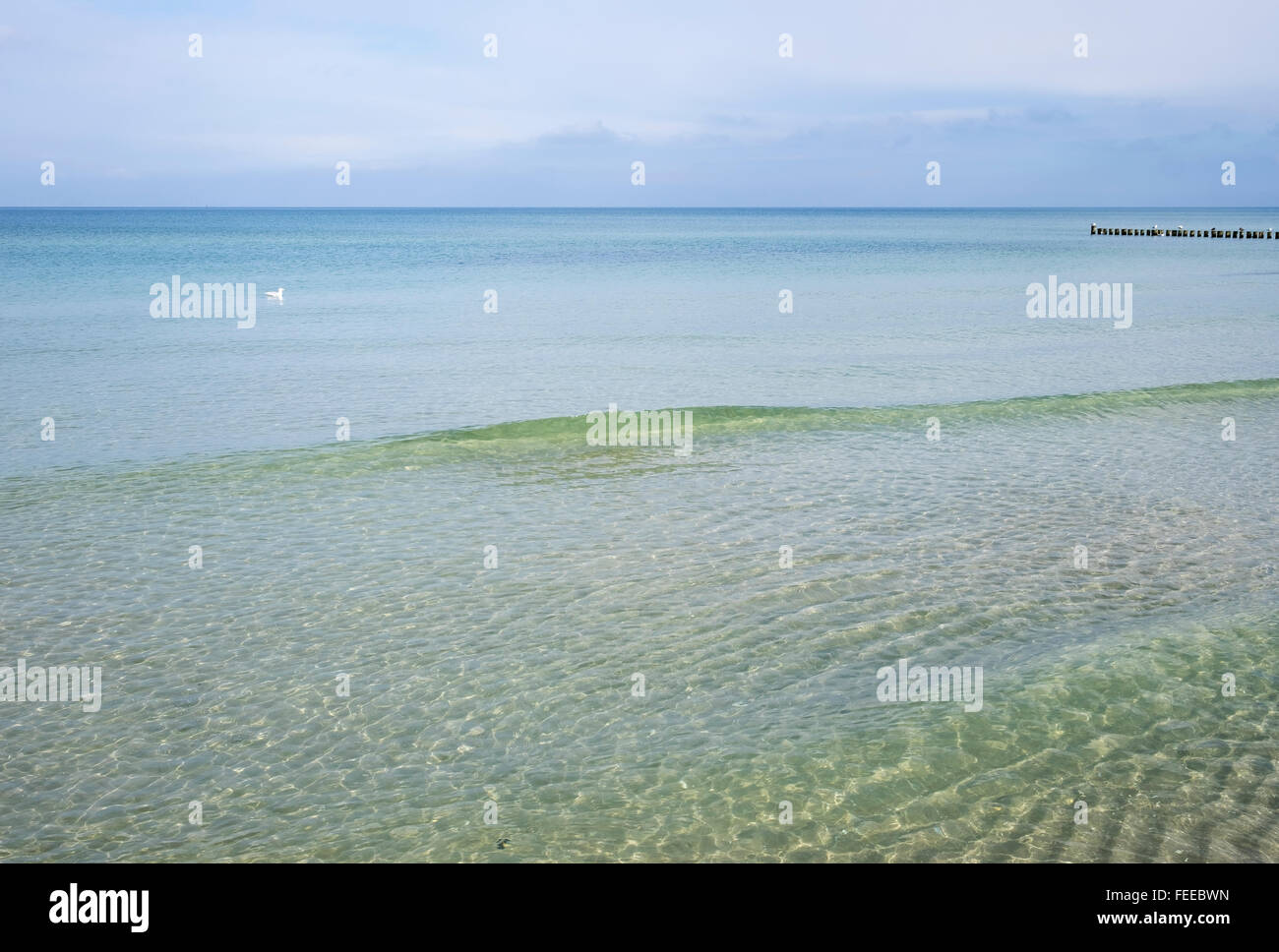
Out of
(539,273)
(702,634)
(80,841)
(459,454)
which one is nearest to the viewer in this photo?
(80,841)

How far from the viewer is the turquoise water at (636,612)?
7594 mm

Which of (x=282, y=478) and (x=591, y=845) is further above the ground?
(x=282, y=478)

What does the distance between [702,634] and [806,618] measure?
118 cm

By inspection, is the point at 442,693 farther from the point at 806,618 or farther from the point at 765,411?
the point at 765,411

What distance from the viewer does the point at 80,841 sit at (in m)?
7.20

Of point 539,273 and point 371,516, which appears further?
point 539,273

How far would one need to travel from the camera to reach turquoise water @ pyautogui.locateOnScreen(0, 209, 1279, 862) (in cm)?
759

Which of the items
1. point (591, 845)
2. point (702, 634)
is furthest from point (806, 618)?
point (591, 845)

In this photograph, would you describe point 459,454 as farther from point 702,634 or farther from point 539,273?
point 539,273

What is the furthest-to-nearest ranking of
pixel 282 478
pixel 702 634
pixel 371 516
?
pixel 282 478 → pixel 371 516 → pixel 702 634

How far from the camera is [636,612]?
11305 millimetres

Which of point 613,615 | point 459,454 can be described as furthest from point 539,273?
point 613,615

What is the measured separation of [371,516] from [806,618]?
685 cm
